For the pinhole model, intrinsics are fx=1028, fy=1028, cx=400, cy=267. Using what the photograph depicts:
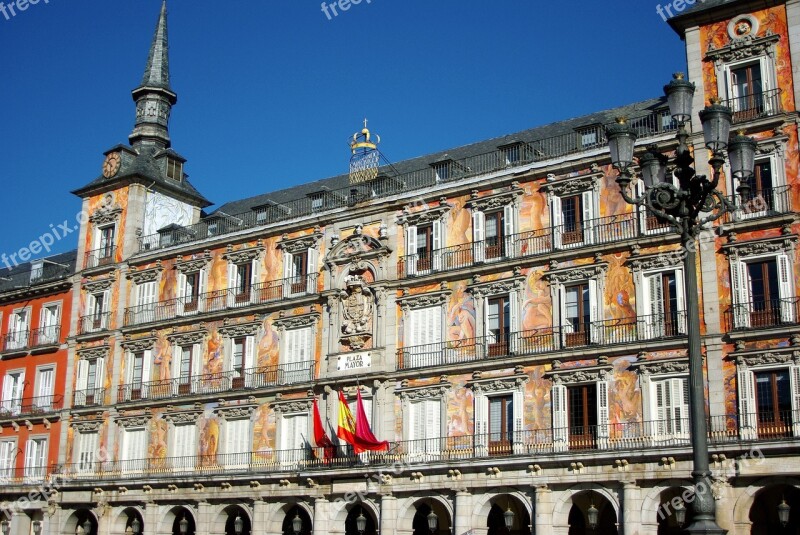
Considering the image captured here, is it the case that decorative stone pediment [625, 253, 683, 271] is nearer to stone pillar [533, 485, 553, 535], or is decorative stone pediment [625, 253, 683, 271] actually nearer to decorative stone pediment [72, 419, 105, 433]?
stone pillar [533, 485, 553, 535]

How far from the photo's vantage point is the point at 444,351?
1531 inches

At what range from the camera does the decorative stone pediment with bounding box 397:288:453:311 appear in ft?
130

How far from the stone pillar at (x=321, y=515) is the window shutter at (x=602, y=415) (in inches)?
460

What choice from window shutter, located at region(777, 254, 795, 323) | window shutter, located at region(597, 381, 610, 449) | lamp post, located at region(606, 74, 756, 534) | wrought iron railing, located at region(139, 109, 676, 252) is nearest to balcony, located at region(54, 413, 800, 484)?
window shutter, located at region(597, 381, 610, 449)

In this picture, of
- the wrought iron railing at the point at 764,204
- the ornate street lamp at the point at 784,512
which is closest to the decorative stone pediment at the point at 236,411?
the wrought iron railing at the point at 764,204

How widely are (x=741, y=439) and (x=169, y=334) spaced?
26.8 meters

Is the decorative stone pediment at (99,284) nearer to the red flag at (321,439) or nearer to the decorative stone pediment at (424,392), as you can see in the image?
the red flag at (321,439)

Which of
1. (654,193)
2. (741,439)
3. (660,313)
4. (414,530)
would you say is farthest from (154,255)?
(654,193)

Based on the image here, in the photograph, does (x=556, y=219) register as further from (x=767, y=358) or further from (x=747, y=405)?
(x=747, y=405)

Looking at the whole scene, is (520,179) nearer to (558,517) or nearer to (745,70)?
(745,70)

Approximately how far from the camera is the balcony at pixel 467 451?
32375 mm

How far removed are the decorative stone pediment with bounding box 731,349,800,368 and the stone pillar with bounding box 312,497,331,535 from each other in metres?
16.8

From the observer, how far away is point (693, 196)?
669 inches

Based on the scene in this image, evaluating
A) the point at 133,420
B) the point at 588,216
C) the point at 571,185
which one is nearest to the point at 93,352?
the point at 133,420
